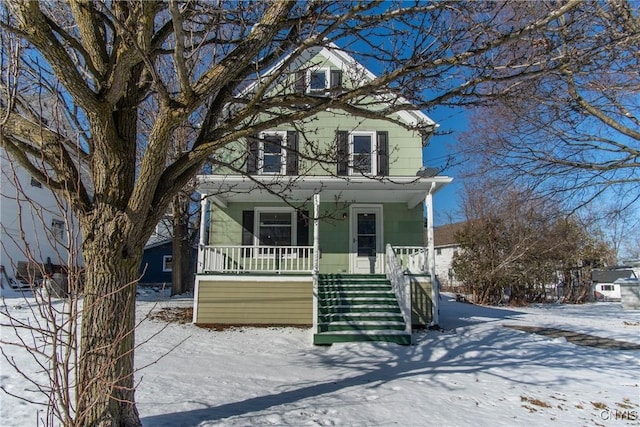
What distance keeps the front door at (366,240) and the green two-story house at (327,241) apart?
0.10 feet

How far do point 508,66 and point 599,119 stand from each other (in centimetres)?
469

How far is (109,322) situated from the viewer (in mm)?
3400

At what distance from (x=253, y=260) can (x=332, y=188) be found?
3043 mm

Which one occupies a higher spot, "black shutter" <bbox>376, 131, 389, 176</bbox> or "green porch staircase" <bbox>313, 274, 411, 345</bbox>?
"black shutter" <bbox>376, 131, 389, 176</bbox>

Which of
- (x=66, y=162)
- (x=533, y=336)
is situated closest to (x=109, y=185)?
(x=66, y=162)

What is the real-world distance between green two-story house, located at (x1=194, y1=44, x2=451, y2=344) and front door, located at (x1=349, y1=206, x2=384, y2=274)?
0.10 feet

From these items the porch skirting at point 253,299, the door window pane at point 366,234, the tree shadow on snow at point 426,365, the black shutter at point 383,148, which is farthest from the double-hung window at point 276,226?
the tree shadow on snow at point 426,365

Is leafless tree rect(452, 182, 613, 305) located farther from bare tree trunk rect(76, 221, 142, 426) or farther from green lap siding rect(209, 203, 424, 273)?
bare tree trunk rect(76, 221, 142, 426)

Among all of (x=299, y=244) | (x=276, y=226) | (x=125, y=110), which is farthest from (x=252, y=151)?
(x=299, y=244)

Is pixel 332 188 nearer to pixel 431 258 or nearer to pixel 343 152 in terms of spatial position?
pixel 431 258

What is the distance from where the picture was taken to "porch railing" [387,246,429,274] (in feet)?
35.7

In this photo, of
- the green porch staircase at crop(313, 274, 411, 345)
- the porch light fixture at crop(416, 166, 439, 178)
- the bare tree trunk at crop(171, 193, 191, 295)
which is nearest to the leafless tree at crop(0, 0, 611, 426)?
the porch light fixture at crop(416, 166, 439, 178)

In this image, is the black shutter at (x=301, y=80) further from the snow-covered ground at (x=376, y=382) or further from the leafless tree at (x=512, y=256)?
the leafless tree at (x=512, y=256)

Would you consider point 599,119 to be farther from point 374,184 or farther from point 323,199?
point 323,199
